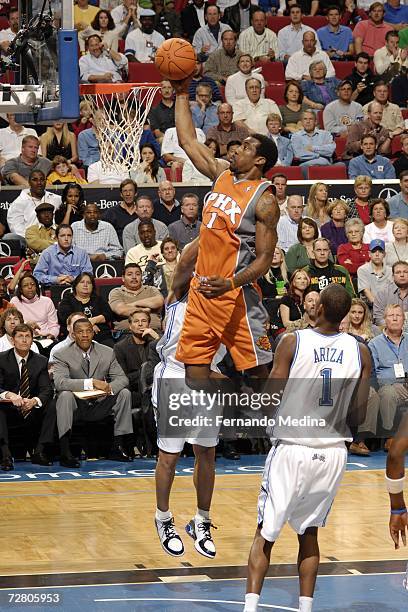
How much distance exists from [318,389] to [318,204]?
8.40m

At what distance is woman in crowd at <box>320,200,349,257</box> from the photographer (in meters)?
13.7

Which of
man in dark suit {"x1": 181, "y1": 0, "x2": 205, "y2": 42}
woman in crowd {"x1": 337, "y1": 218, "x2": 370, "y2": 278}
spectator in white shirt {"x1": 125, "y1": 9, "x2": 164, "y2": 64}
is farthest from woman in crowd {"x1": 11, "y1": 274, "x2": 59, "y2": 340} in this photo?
man in dark suit {"x1": 181, "y1": 0, "x2": 205, "y2": 42}

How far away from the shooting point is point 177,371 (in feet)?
23.1

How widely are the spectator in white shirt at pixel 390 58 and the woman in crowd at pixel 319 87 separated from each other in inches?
36.2

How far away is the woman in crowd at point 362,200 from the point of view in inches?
557

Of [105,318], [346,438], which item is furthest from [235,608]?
[105,318]

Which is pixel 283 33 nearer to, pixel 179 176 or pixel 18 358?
pixel 179 176

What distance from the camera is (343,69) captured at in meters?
18.1

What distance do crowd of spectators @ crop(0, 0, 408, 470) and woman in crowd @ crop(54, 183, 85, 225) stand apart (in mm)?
18

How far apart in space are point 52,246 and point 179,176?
2875 millimetres

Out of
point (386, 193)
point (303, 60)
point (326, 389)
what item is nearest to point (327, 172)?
point (386, 193)

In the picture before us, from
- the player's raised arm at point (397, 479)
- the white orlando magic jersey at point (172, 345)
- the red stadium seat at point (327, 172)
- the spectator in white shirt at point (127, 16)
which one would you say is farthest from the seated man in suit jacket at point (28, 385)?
the spectator in white shirt at point (127, 16)

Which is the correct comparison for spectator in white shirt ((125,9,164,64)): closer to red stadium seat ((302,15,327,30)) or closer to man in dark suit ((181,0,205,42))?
man in dark suit ((181,0,205,42))

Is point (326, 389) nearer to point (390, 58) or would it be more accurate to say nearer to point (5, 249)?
point (5, 249)
